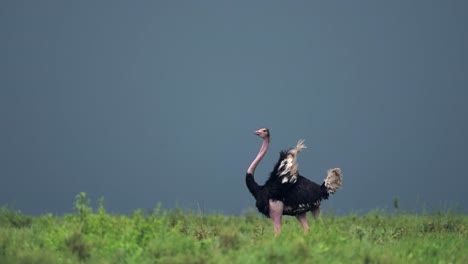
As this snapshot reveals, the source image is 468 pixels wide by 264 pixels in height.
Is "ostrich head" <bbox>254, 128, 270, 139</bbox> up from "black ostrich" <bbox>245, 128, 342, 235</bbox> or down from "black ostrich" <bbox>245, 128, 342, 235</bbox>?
up

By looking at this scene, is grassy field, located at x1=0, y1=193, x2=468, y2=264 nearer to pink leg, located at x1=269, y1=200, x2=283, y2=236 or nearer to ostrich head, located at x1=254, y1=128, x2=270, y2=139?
pink leg, located at x1=269, y1=200, x2=283, y2=236

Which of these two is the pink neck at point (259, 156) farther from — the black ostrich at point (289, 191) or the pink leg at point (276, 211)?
the pink leg at point (276, 211)

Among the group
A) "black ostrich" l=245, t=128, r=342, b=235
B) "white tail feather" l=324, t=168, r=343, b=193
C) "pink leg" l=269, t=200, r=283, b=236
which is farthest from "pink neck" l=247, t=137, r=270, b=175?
"white tail feather" l=324, t=168, r=343, b=193

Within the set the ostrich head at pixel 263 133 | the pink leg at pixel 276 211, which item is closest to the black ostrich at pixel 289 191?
the pink leg at pixel 276 211

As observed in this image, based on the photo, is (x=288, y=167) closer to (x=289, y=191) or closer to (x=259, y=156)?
(x=289, y=191)

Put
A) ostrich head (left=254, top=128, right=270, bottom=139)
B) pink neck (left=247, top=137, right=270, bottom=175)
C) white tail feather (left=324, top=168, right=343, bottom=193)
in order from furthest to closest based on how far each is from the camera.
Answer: ostrich head (left=254, top=128, right=270, bottom=139) < pink neck (left=247, top=137, right=270, bottom=175) < white tail feather (left=324, top=168, right=343, bottom=193)

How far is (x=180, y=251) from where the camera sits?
818 centimetres

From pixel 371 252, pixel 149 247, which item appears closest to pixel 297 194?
pixel 371 252

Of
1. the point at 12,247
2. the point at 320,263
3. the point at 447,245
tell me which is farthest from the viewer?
the point at 447,245

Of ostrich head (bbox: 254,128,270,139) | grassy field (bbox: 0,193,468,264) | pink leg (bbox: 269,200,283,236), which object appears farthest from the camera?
ostrich head (bbox: 254,128,270,139)

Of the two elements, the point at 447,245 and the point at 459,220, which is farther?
the point at 459,220

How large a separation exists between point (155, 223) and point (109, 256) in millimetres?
1066

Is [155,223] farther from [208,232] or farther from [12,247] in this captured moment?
[208,232]

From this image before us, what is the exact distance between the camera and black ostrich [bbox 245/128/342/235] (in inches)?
432
